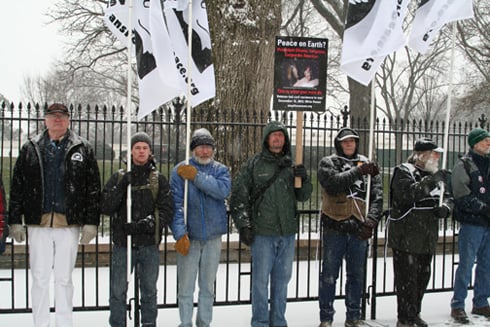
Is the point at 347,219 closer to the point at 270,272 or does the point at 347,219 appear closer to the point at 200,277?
the point at 270,272

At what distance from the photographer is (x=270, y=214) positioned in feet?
16.8

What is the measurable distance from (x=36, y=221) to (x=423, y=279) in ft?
12.9

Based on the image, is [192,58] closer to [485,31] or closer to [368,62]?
[368,62]

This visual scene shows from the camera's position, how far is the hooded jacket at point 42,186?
473cm

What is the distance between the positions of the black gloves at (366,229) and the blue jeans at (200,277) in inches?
56.5

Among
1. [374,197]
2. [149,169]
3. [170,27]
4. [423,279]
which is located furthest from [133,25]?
[423,279]

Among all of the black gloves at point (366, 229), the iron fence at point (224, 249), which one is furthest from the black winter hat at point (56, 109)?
the black gloves at point (366, 229)

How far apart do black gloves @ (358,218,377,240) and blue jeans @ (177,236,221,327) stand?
56.5 inches

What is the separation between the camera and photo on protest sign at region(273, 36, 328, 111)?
547 cm

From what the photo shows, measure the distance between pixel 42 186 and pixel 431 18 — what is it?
4295 mm

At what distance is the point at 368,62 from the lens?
5516 mm

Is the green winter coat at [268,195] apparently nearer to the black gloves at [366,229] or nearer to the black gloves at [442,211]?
the black gloves at [366,229]

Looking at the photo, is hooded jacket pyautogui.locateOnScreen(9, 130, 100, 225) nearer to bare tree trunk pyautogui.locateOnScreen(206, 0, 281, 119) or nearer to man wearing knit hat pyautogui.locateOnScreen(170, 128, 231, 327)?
man wearing knit hat pyautogui.locateOnScreen(170, 128, 231, 327)

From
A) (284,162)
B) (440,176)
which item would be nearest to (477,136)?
Answer: (440,176)
